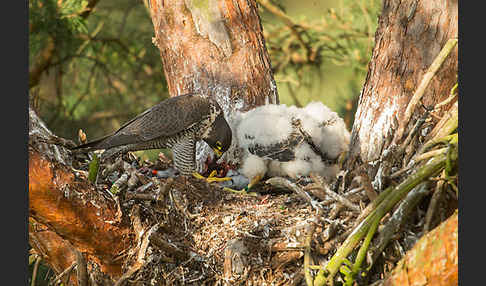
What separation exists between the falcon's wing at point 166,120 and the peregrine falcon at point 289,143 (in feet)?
1.22

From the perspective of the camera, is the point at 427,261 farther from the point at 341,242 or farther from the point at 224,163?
the point at 224,163

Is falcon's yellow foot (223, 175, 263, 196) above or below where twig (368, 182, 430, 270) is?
below

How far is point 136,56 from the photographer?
6363 mm

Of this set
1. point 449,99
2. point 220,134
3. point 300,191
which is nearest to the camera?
point 449,99

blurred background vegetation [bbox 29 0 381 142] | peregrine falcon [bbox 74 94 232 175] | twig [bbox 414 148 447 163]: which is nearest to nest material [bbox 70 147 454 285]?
twig [bbox 414 148 447 163]

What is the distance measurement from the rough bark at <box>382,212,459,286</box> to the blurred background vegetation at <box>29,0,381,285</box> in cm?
352

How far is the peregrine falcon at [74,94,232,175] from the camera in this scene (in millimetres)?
3346

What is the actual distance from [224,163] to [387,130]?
1211mm

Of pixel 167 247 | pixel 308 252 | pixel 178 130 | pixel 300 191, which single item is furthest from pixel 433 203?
pixel 178 130

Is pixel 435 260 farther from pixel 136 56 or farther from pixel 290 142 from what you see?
pixel 136 56

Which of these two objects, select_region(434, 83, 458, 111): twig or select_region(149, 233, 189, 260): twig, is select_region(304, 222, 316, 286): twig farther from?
select_region(434, 83, 458, 111): twig

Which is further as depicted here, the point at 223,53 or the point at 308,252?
the point at 223,53

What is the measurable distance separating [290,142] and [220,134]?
459mm

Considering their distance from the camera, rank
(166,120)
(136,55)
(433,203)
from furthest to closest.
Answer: (136,55)
(166,120)
(433,203)
